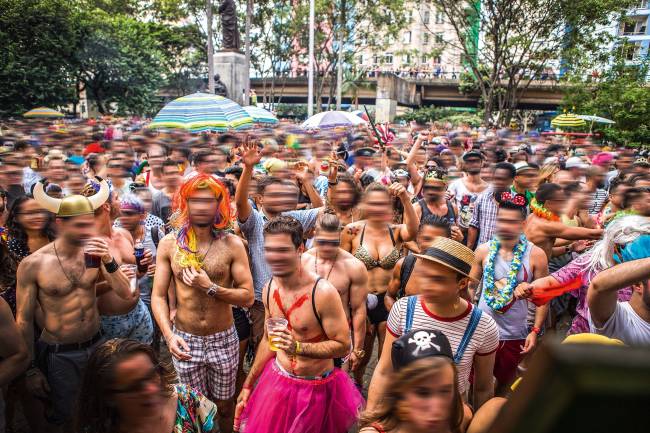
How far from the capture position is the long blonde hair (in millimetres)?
1668

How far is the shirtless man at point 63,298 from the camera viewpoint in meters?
3.10

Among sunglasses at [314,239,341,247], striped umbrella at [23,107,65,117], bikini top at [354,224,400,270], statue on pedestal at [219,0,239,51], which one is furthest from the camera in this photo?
striped umbrella at [23,107,65,117]

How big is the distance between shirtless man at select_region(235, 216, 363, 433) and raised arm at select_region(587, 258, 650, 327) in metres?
1.38

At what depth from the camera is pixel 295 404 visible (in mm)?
2875

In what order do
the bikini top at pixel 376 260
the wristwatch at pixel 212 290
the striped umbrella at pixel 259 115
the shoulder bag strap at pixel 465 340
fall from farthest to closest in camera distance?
the striped umbrella at pixel 259 115 → the bikini top at pixel 376 260 → the wristwatch at pixel 212 290 → the shoulder bag strap at pixel 465 340

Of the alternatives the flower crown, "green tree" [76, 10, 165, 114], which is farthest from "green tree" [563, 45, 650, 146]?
"green tree" [76, 10, 165, 114]

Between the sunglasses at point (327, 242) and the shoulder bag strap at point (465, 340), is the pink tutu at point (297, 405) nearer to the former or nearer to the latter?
the shoulder bag strap at point (465, 340)

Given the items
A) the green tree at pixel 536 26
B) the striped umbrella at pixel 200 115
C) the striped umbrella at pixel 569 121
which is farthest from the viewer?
the striped umbrella at pixel 569 121

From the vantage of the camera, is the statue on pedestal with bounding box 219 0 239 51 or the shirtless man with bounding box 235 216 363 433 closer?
the shirtless man with bounding box 235 216 363 433

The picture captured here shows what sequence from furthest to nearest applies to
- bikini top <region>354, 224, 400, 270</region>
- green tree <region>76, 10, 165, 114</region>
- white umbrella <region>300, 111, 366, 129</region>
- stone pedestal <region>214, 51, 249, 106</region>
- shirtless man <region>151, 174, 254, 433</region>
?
Result: 1. green tree <region>76, 10, 165, 114</region>
2. stone pedestal <region>214, 51, 249, 106</region>
3. white umbrella <region>300, 111, 366, 129</region>
4. bikini top <region>354, 224, 400, 270</region>
5. shirtless man <region>151, 174, 254, 433</region>

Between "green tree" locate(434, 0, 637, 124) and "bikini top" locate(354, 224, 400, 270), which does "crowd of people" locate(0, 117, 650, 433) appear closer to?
"bikini top" locate(354, 224, 400, 270)

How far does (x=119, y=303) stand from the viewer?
11.3ft

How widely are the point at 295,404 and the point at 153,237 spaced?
2.42m

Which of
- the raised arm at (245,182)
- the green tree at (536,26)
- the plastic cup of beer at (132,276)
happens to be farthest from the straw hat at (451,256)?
the green tree at (536,26)
